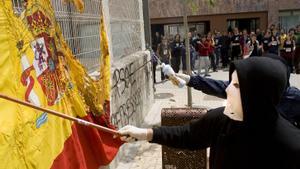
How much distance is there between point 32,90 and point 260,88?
1.68 metres

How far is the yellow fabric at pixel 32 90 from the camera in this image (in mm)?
2682

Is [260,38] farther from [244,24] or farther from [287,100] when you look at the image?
[287,100]

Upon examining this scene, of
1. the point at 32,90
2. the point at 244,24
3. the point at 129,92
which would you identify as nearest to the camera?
the point at 32,90

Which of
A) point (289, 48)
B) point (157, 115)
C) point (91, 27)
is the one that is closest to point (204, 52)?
point (289, 48)

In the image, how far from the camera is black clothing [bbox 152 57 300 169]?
2.08 metres

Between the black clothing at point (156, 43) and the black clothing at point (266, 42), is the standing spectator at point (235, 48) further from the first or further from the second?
the black clothing at point (156, 43)

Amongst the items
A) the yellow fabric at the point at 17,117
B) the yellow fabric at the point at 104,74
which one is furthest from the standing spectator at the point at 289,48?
the yellow fabric at the point at 17,117

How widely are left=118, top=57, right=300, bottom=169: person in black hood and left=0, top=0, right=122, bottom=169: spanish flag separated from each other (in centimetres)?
129

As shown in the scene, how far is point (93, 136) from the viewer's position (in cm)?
404

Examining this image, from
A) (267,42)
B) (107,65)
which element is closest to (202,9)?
(267,42)

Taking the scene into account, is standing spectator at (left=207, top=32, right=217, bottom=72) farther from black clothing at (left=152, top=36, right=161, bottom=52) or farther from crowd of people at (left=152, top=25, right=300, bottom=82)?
black clothing at (left=152, top=36, right=161, bottom=52)

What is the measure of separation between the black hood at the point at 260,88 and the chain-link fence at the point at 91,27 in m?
1.77

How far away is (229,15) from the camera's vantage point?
2492 centimetres

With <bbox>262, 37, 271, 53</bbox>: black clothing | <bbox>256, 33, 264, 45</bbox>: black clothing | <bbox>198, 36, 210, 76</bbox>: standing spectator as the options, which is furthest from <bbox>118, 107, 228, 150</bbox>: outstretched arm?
<bbox>256, 33, 264, 45</bbox>: black clothing
